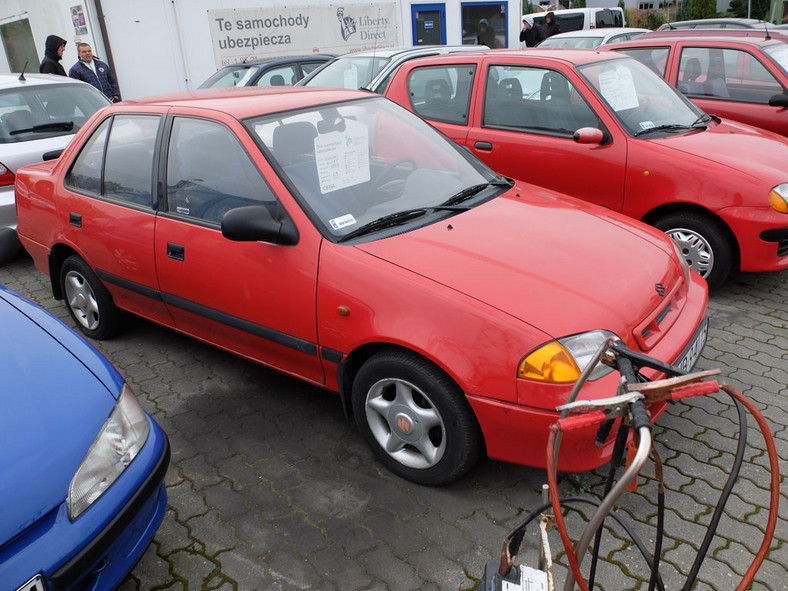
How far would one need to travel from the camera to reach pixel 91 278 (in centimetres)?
408

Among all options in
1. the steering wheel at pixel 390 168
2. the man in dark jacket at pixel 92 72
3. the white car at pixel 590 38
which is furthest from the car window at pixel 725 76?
the man in dark jacket at pixel 92 72

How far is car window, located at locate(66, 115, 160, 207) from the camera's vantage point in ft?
11.9

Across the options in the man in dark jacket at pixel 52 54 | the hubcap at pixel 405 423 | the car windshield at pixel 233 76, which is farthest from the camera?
the man in dark jacket at pixel 52 54

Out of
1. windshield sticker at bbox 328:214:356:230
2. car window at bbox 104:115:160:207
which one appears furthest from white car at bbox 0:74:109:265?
windshield sticker at bbox 328:214:356:230

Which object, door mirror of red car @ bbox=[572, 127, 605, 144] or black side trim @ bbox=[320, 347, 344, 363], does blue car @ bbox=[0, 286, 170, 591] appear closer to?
black side trim @ bbox=[320, 347, 344, 363]

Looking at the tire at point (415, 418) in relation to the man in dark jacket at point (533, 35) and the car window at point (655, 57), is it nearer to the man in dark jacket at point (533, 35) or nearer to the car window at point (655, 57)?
the car window at point (655, 57)

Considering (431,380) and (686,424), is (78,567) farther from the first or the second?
(686,424)

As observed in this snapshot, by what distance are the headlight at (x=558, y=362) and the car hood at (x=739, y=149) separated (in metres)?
2.57

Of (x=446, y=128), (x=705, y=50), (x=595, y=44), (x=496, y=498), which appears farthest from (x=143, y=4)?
(x=496, y=498)

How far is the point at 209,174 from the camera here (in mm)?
3340

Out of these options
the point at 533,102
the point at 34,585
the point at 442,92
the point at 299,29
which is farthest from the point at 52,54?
the point at 34,585

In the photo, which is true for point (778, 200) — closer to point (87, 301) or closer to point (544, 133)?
point (544, 133)

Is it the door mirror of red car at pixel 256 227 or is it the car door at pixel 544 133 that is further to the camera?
the car door at pixel 544 133

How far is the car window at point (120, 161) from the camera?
3631 millimetres
